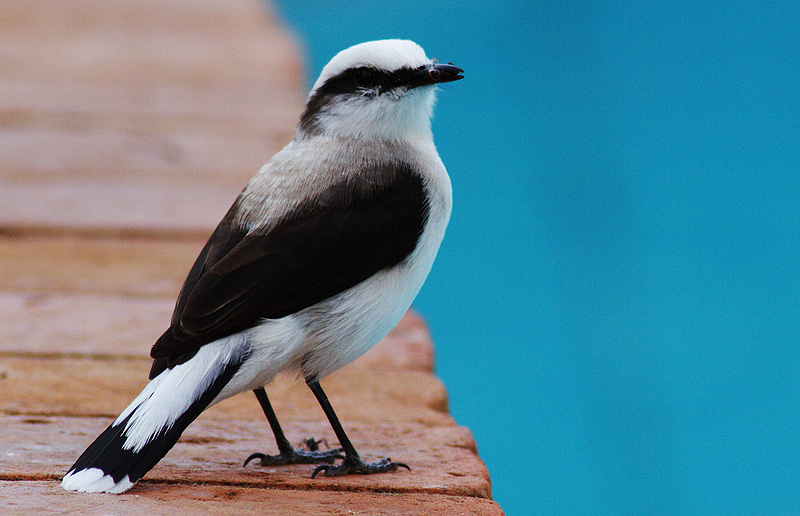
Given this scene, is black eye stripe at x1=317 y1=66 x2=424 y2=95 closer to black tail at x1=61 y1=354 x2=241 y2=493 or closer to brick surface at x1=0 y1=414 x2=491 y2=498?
brick surface at x1=0 y1=414 x2=491 y2=498

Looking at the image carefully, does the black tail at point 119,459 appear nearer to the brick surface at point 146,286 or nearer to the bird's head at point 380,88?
the brick surface at point 146,286

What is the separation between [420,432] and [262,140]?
2818 millimetres

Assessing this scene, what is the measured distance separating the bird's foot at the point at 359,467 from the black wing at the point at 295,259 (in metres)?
0.37

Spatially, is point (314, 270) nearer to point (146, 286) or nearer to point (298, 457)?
point (298, 457)

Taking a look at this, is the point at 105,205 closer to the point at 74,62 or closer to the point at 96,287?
the point at 96,287

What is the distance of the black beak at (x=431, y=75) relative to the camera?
7.93ft

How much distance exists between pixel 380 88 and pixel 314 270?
0.62 metres

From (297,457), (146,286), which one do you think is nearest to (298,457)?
(297,457)

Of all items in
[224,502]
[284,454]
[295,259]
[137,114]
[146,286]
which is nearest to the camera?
[224,502]

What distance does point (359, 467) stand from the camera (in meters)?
2.10

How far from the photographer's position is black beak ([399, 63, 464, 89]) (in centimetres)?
242

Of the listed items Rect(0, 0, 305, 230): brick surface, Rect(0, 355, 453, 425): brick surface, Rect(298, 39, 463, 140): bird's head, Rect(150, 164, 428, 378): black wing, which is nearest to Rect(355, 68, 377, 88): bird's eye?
Rect(298, 39, 463, 140): bird's head

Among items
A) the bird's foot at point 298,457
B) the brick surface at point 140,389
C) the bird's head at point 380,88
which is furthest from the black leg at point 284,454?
the bird's head at point 380,88

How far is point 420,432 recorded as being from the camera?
2.39 m
